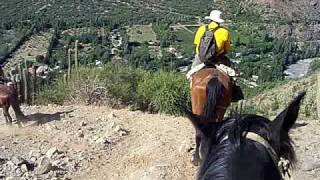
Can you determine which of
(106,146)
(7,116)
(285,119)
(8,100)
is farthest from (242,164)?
(7,116)

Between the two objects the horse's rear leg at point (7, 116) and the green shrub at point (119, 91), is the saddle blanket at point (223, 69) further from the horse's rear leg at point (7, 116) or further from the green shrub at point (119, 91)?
the green shrub at point (119, 91)

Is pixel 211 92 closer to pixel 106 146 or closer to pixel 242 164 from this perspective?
pixel 106 146

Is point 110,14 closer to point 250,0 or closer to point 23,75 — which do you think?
point 250,0

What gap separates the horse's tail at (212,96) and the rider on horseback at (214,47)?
38 centimetres

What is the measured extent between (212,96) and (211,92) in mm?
85

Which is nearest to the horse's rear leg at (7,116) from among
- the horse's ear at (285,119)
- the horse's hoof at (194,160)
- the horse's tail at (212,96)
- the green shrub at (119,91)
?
the green shrub at (119,91)

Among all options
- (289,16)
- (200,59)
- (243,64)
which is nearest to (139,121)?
(200,59)

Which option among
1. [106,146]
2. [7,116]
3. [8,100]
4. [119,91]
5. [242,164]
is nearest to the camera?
[242,164]

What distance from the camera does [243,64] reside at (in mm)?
27859

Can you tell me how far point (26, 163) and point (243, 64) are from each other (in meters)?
21.3

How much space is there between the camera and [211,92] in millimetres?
6328

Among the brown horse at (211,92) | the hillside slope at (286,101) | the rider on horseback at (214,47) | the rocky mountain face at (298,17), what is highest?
the rider on horseback at (214,47)

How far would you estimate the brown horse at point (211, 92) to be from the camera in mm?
6273

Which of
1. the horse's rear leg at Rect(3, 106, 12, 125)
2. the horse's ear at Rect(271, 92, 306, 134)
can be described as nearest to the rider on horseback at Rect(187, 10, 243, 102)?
the horse's rear leg at Rect(3, 106, 12, 125)
